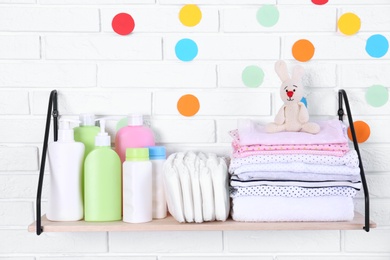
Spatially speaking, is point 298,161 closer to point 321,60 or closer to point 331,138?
point 331,138

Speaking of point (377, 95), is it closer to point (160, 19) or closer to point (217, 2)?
point (217, 2)

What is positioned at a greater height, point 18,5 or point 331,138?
point 18,5

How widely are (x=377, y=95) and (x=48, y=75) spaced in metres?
0.84

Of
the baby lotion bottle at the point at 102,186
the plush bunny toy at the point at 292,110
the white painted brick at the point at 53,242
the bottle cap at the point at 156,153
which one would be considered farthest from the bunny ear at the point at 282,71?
the white painted brick at the point at 53,242

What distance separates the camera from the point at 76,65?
1510 millimetres

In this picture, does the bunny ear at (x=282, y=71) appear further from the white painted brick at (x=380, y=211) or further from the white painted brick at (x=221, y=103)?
the white painted brick at (x=380, y=211)

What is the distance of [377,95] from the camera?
1.51 m

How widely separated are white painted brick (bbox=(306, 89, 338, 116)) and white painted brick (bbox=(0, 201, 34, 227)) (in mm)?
760

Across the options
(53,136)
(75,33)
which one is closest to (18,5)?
(75,33)

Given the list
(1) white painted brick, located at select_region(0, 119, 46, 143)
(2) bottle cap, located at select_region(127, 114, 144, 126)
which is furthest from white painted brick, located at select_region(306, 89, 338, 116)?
(1) white painted brick, located at select_region(0, 119, 46, 143)

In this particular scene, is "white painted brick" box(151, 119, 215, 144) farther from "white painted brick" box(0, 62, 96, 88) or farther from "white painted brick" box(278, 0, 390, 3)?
"white painted brick" box(278, 0, 390, 3)

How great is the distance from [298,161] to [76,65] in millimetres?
611

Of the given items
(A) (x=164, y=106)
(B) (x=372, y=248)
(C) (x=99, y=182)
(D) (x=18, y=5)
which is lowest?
(B) (x=372, y=248)

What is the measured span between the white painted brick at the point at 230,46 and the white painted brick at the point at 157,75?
0.09 feet
